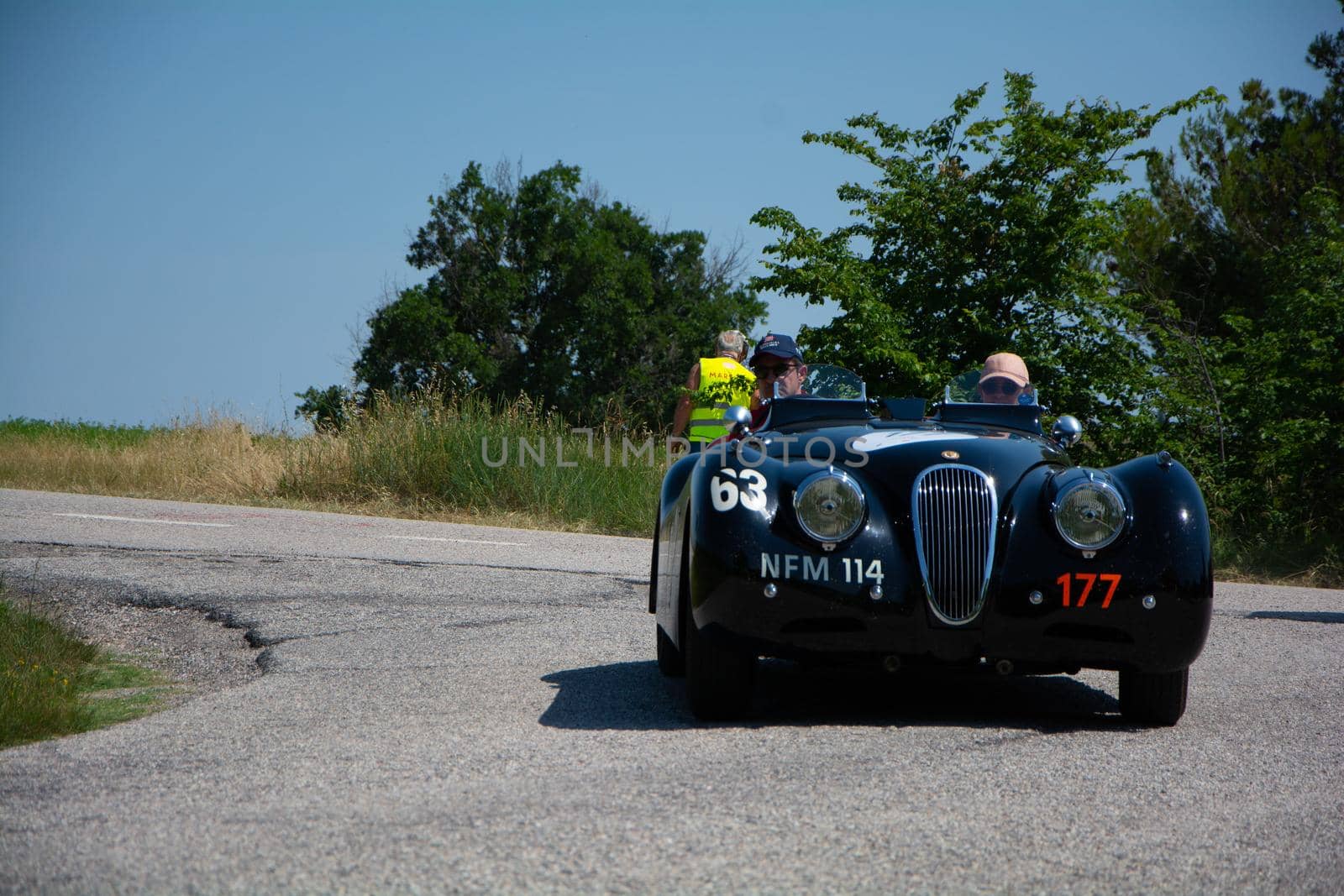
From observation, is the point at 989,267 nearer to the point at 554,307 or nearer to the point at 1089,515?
the point at 1089,515

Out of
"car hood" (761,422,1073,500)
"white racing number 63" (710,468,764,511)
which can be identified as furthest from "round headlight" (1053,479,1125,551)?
"white racing number 63" (710,468,764,511)

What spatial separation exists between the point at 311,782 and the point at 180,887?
2.93 ft

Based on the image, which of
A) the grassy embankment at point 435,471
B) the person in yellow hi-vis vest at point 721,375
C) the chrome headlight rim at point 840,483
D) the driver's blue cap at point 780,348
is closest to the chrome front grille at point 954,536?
the chrome headlight rim at point 840,483

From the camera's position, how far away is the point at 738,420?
5445 mm

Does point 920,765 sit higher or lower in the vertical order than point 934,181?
lower

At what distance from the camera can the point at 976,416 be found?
19.0 feet

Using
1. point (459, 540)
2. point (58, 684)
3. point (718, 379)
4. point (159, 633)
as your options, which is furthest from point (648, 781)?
point (459, 540)

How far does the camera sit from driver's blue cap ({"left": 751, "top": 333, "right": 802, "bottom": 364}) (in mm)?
6680

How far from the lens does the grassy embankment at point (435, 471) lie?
14.7 metres

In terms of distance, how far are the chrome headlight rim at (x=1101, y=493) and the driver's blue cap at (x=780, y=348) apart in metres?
2.33

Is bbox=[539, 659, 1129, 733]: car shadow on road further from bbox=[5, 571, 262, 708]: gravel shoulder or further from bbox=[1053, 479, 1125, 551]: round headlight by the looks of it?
bbox=[5, 571, 262, 708]: gravel shoulder

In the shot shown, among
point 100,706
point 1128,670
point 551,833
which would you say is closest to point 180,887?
point 551,833

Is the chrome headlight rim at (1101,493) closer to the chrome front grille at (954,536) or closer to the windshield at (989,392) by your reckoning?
the chrome front grille at (954,536)

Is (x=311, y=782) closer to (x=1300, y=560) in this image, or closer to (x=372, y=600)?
(x=372, y=600)
